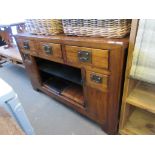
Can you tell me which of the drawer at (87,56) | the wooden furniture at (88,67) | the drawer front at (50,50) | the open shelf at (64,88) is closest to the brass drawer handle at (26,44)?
the wooden furniture at (88,67)


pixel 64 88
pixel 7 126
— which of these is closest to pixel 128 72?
pixel 7 126

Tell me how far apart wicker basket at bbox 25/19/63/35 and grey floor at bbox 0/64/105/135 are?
0.77m

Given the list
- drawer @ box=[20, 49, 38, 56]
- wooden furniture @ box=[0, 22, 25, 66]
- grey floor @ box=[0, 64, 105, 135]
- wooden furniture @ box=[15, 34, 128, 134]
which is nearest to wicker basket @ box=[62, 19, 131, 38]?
wooden furniture @ box=[15, 34, 128, 134]

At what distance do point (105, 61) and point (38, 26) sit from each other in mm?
637

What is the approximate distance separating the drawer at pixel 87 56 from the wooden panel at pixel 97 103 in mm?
210

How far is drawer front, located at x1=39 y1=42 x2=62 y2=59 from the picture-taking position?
104cm

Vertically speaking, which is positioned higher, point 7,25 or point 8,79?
point 7,25

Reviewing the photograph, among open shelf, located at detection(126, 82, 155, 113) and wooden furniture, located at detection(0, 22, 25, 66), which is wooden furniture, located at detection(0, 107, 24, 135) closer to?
open shelf, located at detection(126, 82, 155, 113)

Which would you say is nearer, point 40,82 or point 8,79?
point 40,82

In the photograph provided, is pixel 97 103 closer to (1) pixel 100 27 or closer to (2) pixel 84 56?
(2) pixel 84 56

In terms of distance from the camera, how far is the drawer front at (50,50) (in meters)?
1.04
